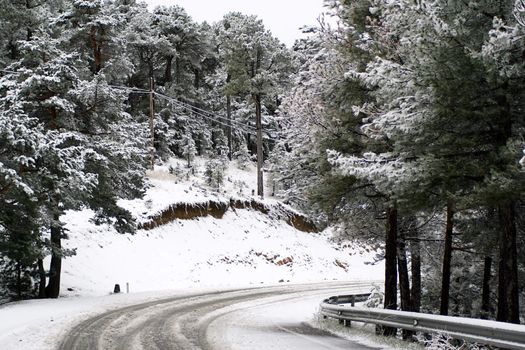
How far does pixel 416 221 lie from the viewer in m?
15.7

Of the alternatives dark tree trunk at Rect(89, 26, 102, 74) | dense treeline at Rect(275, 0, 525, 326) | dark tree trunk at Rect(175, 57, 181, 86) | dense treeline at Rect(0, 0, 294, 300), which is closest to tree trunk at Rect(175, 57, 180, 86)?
dark tree trunk at Rect(175, 57, 181, 86)

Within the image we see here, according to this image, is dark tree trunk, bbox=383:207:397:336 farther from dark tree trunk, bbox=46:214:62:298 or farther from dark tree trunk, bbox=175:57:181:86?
dark tree trunk, bbox=175:57:181:86

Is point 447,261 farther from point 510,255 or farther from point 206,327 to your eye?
point 206,327

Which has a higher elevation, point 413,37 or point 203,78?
point 203,78

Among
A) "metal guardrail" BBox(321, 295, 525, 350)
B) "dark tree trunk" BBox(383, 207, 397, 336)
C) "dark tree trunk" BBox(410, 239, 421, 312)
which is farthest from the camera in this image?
"dark tree trunk" BBox(410, 239, 421, 312)

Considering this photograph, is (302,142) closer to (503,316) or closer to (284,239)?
(503,316)

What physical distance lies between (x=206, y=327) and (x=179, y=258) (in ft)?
52.2

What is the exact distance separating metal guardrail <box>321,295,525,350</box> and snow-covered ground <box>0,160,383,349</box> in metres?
6.66

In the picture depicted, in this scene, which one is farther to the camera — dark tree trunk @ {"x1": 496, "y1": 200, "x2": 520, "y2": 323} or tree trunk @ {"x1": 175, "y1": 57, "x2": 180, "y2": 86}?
tree trunk @ {"x1": 175, "y1": 57, "x2": 180, "y2": 86}

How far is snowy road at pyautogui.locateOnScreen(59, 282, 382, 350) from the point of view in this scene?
9.41m

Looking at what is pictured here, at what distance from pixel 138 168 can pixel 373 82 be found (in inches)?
468

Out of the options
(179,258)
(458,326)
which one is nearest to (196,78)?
(179,258)

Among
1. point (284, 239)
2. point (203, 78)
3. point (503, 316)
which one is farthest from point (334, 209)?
point (203, 78)

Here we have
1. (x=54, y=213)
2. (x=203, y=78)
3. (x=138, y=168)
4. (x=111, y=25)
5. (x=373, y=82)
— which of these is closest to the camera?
(x=373, y=82)
